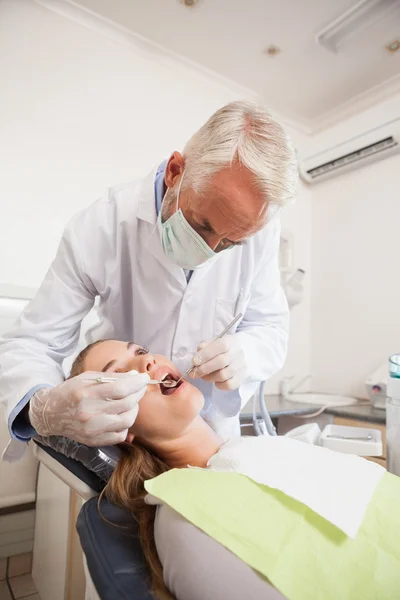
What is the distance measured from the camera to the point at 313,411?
258 centimetres

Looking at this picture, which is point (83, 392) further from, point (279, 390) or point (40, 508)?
point (279, 390)

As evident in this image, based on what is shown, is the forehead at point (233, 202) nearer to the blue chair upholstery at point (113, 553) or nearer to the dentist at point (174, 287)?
the dentist at point (174, 287)

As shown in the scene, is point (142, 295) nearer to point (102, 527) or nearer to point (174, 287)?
point (174, 287)

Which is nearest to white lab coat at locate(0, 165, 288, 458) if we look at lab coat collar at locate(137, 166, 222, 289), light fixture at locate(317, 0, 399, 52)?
lab coat collar at locate(137, 166, 222, 289)

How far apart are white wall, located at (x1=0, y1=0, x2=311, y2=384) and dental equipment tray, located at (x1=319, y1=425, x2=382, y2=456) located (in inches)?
64.9

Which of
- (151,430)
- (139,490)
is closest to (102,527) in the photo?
(139,490)

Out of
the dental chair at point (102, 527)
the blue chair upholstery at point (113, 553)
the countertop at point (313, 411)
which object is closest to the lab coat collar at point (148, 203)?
the dental chair at point (102, 527)

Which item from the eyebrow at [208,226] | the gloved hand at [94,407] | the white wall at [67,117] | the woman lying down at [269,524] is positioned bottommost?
the woman lying down at [269,524]

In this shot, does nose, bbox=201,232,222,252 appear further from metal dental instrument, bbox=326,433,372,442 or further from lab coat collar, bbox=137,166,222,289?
metal dental instrument, bbox=326,433,372,442

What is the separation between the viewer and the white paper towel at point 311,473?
79cm

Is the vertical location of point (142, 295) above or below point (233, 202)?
below

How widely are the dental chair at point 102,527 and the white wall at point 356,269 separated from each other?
7.97 feet

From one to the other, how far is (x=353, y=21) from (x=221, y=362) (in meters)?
2.44

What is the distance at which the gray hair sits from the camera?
1.03m
